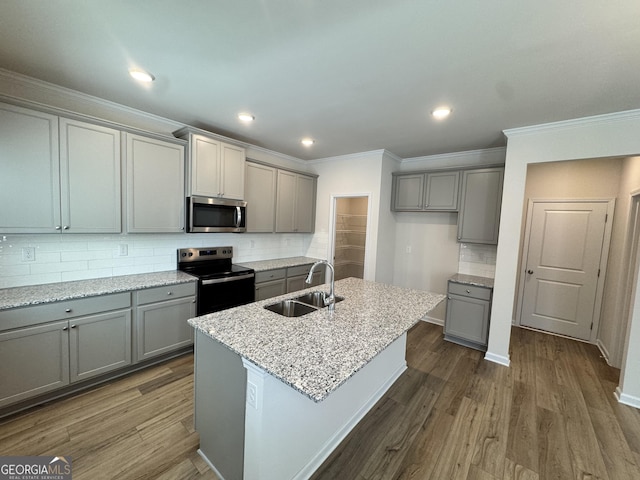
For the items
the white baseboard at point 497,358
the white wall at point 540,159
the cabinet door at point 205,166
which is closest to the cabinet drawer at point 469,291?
the white wall at point 540,159

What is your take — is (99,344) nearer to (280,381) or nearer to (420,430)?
(280,381)

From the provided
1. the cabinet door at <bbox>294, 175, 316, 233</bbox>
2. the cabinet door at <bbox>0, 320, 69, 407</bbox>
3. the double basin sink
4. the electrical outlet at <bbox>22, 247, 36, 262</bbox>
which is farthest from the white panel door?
the electrical outlet at <bbox>22, 247, 36, 262</bbox>

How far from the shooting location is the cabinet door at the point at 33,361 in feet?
5.99

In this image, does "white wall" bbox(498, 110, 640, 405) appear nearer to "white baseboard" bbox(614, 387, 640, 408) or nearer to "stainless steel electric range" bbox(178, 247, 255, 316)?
"white baseboard" bbox(614, 387, 640, 408)

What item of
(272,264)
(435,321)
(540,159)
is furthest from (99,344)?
(540,159)

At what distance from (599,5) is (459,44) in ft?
1.86

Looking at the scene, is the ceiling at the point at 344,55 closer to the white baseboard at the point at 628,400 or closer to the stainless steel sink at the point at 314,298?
the stainless steel sink at the point at 314,298

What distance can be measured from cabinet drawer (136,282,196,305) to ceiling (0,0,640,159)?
1759 millimetres

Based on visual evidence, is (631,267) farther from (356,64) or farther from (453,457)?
(356,64)

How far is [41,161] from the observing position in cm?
202

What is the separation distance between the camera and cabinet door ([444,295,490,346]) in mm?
3160

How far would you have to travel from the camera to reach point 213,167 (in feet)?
9.77

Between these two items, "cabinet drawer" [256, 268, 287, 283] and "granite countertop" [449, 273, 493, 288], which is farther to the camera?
"cabinet drawer" [256, 268, 287, 283]

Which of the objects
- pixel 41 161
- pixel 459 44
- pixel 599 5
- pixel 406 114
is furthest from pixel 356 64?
pixel 41 161
